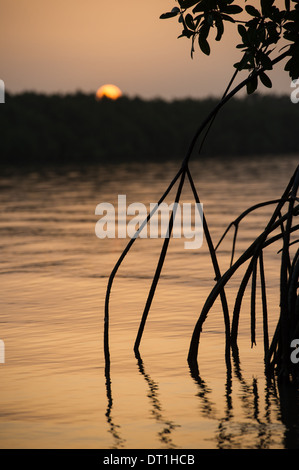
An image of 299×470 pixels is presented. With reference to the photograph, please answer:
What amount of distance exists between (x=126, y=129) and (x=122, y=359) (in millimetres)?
42939

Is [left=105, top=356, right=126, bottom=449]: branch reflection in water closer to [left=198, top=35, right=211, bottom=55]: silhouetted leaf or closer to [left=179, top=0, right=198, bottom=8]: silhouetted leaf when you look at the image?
[left=198, top=35, right=211, bottom=55]: silhouetted leaf

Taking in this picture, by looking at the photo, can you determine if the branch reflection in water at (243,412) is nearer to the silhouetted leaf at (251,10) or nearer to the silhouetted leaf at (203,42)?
the silhouetted leaf at (203,42)

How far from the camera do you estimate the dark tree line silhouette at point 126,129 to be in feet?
146

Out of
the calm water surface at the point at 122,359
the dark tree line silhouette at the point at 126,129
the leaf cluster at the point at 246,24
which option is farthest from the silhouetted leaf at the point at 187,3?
the dark tree line silhouette at the point at 126,129

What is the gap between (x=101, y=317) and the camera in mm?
8898

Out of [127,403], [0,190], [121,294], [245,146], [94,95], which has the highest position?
[94,95]

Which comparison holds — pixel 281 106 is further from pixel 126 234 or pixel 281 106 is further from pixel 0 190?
pixel 126 234

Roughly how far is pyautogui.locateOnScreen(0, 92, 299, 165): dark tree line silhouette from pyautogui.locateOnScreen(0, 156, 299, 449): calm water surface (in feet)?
91.7

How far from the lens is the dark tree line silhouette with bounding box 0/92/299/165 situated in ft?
146

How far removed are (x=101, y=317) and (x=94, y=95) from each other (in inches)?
1843

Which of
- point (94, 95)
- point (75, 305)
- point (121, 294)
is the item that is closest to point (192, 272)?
point (121, 294)

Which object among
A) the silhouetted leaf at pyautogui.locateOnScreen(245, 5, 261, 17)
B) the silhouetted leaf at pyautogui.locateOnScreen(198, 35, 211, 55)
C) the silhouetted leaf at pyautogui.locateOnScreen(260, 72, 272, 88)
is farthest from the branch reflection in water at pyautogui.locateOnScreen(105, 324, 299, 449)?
the silhouetted leaf at pyautogui.locateOnScreen(245, 5, 261, 17)

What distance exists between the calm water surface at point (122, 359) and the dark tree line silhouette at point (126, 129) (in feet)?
91.7

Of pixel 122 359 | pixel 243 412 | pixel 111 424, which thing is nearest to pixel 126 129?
pixel 122 359
